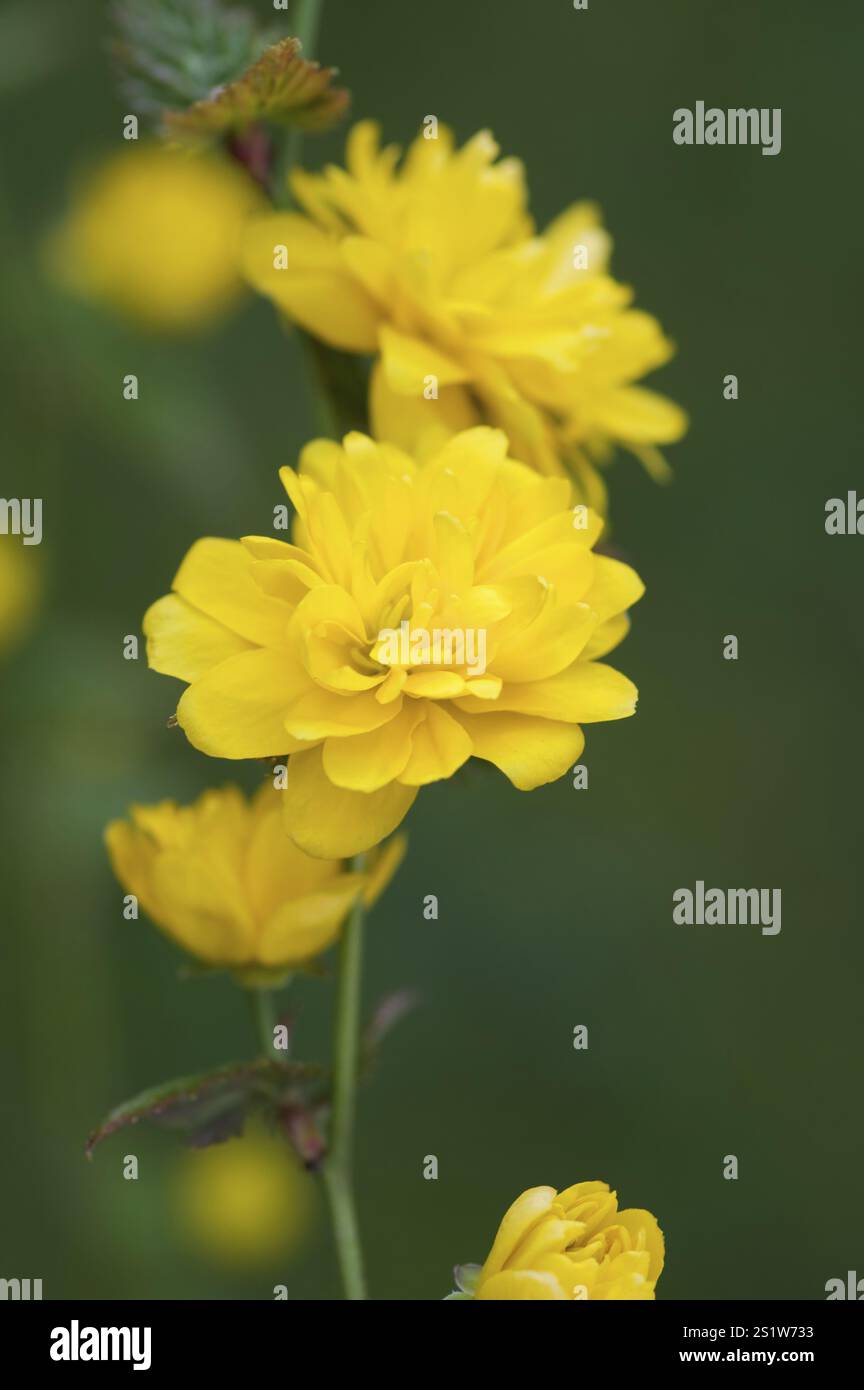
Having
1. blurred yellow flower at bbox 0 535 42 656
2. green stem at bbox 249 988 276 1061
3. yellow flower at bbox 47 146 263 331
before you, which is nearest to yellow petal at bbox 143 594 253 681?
green stem at bbox 249 988 276 1061

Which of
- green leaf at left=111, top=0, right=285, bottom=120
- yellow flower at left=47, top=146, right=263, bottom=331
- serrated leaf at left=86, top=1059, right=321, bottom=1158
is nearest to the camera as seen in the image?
serrated leaf at left=86, top=1059, right=321, bottom=1158

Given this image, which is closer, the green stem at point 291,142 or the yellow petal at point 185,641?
the yellow petal at point 185,641

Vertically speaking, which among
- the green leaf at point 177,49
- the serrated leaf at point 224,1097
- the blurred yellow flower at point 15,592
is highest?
the green leaf at point 177,49

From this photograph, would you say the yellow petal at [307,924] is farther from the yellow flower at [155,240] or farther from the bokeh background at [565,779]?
the yellow flower at [155,240]

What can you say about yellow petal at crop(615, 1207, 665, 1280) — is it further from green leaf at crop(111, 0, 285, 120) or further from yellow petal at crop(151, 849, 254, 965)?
green leaf at crop(111, 0, 285, 120)

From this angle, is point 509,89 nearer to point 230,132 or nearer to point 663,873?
point 663,873

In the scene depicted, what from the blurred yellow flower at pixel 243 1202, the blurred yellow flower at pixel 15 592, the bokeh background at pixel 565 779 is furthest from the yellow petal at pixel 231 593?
the blurred yellow flower at pixel 243 1202

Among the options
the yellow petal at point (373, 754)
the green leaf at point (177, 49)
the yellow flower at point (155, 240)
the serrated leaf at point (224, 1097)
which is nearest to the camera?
the yellow petal at point (373, 754)
